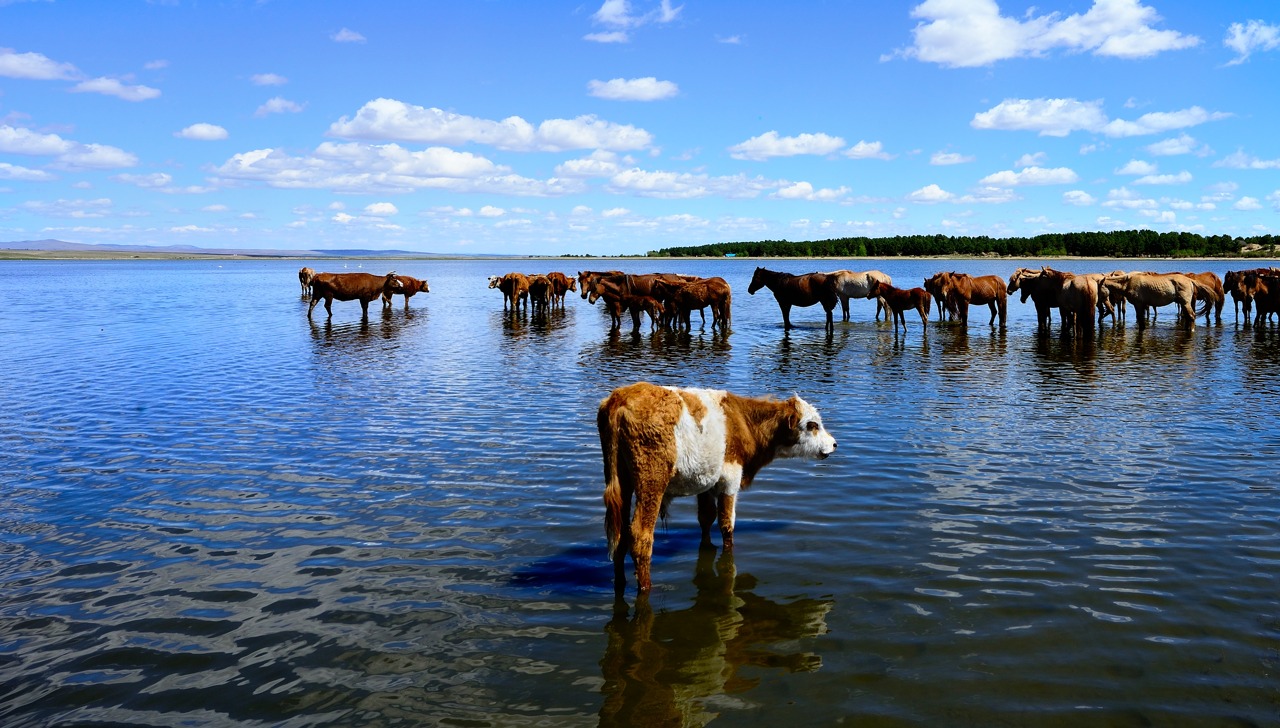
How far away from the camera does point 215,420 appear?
46.4 ft

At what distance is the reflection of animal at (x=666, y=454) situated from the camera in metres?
6.82

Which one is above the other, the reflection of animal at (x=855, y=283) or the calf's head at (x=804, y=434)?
the reflection of animal at (x=855, y=283)

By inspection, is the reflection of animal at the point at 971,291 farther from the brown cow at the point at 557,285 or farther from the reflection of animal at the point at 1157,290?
the brown cow at the point at 557,285

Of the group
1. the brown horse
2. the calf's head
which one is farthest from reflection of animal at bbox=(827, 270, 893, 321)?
the calf's head

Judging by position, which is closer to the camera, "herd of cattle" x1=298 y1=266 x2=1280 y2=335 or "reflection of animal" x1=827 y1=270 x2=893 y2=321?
"herd of cattle" x1=298 y1=266 x2=1280 y2=335

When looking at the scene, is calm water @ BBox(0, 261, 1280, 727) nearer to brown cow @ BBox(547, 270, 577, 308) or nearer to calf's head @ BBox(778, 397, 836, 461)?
calf's head @ BBox(778, 397, 836, 461)

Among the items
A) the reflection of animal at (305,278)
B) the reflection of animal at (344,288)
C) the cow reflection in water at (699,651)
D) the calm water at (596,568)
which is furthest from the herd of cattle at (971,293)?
the cow reflection in water at (699,651)

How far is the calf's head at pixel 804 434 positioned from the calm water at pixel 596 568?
3.18ft

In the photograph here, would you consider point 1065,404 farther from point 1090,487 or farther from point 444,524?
point 444,524

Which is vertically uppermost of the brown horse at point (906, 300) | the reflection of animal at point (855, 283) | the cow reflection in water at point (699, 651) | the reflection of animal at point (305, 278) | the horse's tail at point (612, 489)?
the reflection of animal at point (305, 278)

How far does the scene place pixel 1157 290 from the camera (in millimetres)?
32125

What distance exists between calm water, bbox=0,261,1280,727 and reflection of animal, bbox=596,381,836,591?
509 millimetres

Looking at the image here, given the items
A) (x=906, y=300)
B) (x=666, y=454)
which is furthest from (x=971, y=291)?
(x=666, y=454)

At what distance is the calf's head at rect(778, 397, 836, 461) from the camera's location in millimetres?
8000
